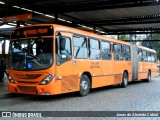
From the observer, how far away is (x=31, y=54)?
420 inches

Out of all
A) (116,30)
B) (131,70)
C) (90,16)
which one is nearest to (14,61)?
(131,70)

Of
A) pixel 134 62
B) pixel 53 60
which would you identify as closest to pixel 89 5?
pixel 134 62

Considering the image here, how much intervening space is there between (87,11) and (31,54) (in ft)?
31.4

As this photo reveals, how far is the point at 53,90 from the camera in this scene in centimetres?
1019

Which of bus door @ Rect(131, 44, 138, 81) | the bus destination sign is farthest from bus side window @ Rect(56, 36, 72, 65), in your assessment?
bus door @ Rect(131, 44, 138, 81)

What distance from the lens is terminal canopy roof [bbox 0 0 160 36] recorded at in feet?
53.8

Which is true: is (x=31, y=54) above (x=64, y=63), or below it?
above

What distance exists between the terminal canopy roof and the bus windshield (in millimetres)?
5549

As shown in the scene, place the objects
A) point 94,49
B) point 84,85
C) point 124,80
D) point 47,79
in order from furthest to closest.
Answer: point 124,80, point 94,49, point 84,85, point 47,79

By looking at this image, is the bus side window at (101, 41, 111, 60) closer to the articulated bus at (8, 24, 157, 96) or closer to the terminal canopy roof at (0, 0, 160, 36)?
the articulated bus at (8, 24, 157, 96)

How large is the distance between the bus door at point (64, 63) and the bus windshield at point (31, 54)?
0.34 m

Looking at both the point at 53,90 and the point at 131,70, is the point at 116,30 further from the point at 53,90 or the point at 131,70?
the point at 53,90

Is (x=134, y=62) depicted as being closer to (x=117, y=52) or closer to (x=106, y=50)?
(x=117, y=52)

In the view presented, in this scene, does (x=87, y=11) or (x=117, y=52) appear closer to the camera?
(x=117, y=52)
